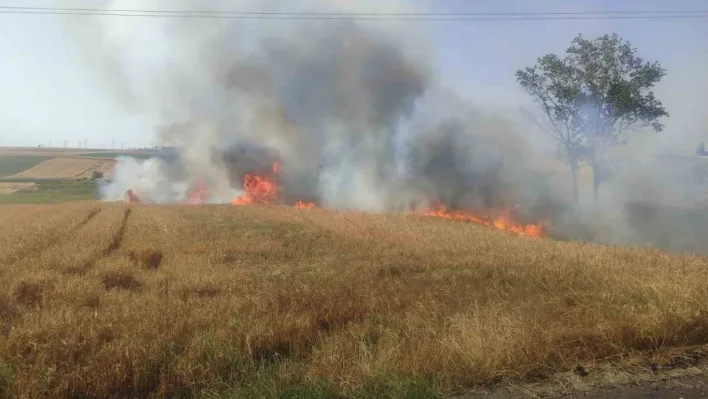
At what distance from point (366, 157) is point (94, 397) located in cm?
3291

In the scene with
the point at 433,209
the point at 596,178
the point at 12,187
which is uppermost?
the point at 596,178

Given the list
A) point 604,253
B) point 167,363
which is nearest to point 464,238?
point 604,253

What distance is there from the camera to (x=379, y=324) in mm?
6129

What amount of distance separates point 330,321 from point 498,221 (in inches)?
913

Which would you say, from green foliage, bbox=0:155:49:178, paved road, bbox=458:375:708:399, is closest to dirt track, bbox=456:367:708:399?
paved road, bbox=458:375:708:399

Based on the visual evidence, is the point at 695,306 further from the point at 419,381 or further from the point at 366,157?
the point at 366,157

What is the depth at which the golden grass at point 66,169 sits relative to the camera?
8353 centimetres

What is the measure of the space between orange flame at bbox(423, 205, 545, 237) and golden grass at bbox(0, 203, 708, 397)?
48.2 ft

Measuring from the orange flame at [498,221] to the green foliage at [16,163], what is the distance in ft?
275

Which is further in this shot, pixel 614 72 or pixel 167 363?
pixel 614 72

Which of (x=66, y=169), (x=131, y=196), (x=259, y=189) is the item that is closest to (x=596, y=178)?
(x=259, y=189)

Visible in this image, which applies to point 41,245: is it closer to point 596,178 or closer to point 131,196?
point 596,178

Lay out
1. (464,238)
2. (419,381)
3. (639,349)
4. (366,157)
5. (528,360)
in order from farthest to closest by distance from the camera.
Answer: (366,157), (464,238), (639,349), (528,360), (419,381)

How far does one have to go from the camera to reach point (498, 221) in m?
27.9
